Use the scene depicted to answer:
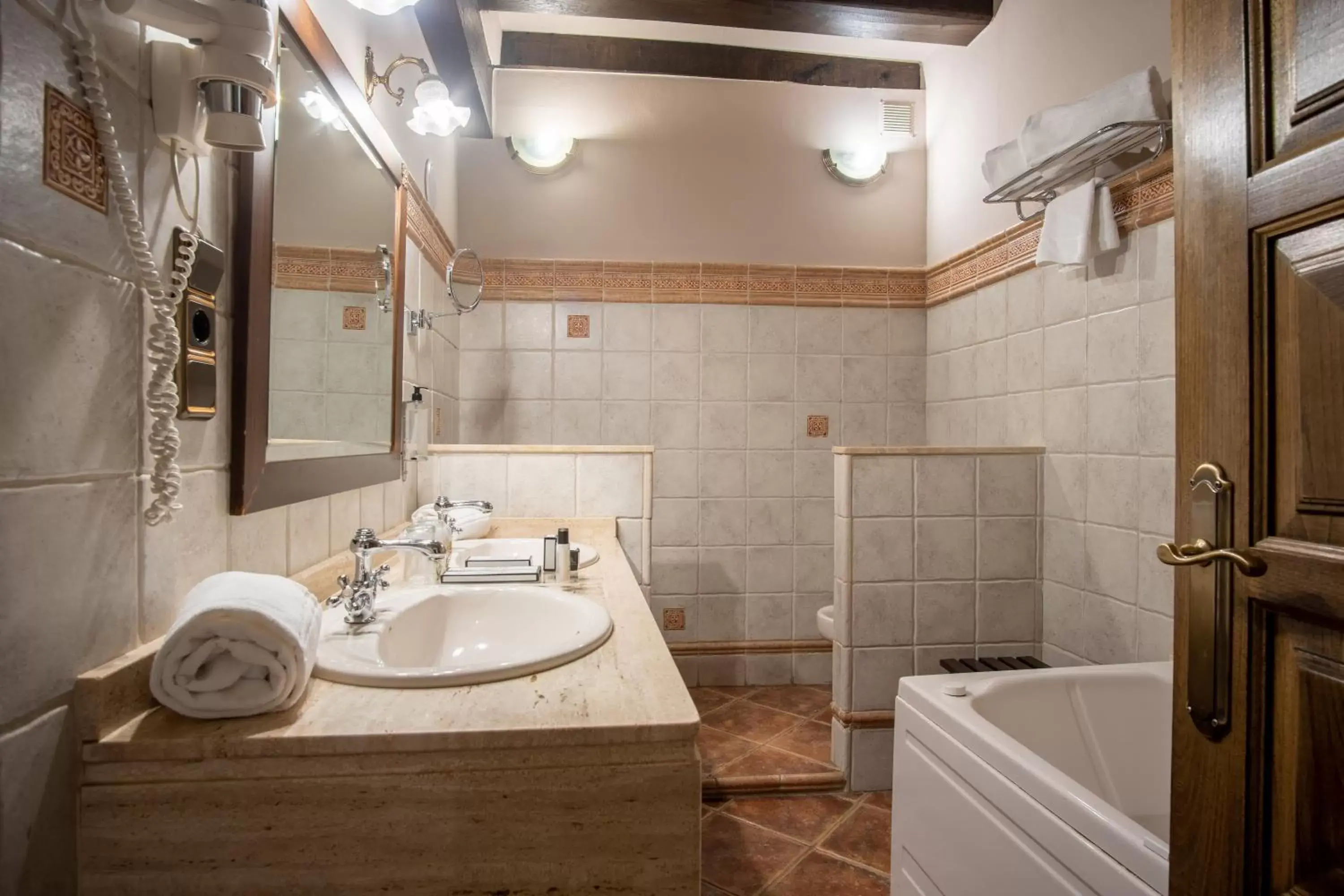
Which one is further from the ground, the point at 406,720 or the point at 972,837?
the point at 406,720

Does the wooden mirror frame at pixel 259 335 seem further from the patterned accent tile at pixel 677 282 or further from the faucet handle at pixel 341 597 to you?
the patterned accent tile at pixel 677 282

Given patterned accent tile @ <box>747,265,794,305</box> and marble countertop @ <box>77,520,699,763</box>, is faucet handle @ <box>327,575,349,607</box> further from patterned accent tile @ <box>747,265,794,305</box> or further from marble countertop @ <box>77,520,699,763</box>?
patterned accent tile @ <box>747,265,794,305</box>

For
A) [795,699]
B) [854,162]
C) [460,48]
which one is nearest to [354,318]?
[460,48]

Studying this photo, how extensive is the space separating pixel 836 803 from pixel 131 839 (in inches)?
76.4

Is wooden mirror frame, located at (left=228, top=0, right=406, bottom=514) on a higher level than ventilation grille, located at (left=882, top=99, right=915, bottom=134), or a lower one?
lower

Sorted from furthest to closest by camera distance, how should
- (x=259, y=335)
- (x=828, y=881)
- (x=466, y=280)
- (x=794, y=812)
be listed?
(x=466, y=280), (x=794, y=812), (x=828, y=881), (x=259, y=335)

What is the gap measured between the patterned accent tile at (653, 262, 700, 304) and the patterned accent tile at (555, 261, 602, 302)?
263 millimetres

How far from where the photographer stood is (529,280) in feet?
9.77

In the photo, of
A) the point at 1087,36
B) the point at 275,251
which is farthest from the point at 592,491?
the point at 1087,36

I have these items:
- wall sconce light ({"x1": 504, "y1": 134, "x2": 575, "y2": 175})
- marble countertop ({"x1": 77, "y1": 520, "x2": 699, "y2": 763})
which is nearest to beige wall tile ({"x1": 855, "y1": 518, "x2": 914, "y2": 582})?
marble countertop ({"x1": 77, "y1": 520, "x2": 699, "y2": 763})

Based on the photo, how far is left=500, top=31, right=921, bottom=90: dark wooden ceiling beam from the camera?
2.97 meters

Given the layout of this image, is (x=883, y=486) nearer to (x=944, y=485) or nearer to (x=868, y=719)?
(x=944, y=485)

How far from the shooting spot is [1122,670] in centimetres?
167

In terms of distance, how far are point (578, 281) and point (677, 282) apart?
45 cm
